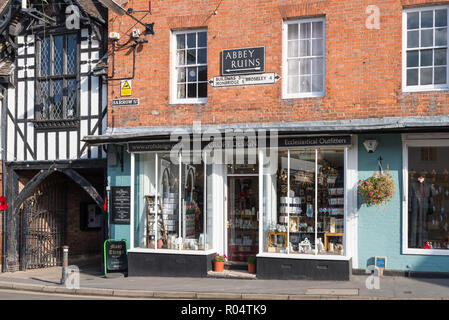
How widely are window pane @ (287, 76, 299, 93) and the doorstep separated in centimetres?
460

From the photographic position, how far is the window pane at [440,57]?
11.9 meters

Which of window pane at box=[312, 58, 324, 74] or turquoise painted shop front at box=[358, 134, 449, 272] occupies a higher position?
window pane at box=[312, 58, 324, 74]

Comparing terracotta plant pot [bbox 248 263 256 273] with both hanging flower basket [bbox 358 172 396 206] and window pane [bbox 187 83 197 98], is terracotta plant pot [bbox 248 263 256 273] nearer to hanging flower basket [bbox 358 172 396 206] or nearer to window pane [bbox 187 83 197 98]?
hanging flower basket [bbox 358 172 396 206]

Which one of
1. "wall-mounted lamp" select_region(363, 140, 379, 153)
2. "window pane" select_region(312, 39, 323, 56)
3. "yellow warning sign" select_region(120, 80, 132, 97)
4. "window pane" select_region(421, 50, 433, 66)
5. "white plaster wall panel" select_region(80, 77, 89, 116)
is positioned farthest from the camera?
"white plaster wall panel" select_region(80, 77, 89, 116)

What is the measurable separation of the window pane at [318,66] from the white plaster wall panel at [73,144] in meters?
6.92

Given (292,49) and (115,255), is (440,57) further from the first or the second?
(115,255)

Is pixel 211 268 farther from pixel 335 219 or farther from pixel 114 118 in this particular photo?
pixel 114 118

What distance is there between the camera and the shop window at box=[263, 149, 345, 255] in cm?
1237

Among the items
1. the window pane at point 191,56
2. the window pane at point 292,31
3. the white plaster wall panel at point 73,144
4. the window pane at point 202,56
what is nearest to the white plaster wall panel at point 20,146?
the white plaster wall panel at point 73,144

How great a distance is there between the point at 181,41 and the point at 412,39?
5828 millimetres

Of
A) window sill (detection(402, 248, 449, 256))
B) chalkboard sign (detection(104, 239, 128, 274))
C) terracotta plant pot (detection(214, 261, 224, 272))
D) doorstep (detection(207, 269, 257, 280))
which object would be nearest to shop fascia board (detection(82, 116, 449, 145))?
chalkboard sign (detection(104, 239, 128, 274))

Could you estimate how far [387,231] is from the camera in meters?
12.0

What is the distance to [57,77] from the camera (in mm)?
15461

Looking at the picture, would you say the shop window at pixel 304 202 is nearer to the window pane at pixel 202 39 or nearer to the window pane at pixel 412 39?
the window pane at pixel 412 39
